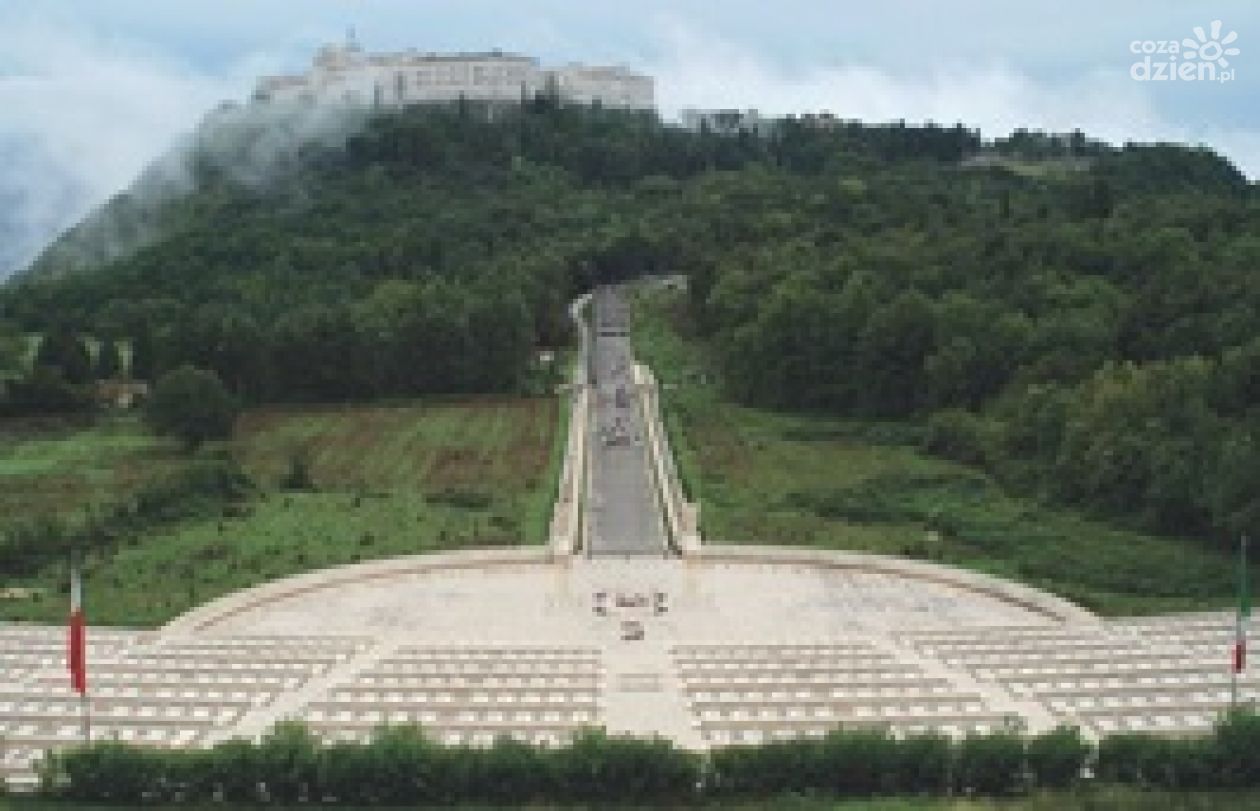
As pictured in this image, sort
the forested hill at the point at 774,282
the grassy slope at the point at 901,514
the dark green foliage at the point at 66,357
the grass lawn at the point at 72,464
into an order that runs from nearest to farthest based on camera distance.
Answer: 1. the grassy slope at the point at 901,514
2. the grass lawn at the point at 72,464
3. the forested hill at the point at 774,282
4. the dark green foliage at the point at 66,357

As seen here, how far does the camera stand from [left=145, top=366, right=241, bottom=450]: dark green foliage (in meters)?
53.8

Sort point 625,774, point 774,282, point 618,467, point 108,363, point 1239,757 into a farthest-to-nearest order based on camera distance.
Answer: point 774,282 < point 108,363 < point 618,467 < point 1239,757 < point 625,774

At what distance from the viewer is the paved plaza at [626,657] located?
88.1ft

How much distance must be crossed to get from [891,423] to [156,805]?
40.2 meters

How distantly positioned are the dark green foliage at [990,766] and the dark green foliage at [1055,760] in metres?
0.20

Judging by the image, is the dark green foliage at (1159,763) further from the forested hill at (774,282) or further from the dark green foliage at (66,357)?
the dark green foliage at (66,357)

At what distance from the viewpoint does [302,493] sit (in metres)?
47.6

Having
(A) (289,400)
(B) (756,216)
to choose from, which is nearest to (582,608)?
(A) (289,400)

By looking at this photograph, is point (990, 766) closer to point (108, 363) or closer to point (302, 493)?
point (302, 493)

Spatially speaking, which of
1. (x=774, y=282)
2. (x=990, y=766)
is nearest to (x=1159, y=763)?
(x=990, y=766)

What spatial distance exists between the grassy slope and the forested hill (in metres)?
1.71

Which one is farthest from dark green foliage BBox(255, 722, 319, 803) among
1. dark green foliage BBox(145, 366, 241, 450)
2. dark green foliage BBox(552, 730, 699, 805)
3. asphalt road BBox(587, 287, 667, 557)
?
dark green foliage BBox(145, 366, 241, 450)

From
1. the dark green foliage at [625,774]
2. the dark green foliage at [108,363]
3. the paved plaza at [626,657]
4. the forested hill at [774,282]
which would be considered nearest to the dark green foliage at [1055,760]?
the paved plaza at [626,657]

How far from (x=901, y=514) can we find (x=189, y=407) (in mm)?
24662
